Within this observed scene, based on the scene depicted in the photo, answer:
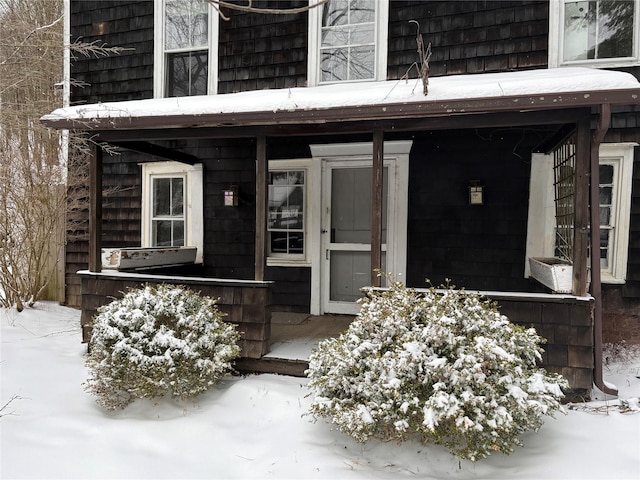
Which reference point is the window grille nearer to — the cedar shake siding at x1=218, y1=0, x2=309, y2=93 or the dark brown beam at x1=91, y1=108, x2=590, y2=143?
the dark brown beam at x1=91, y1=108, x2=590, y2=143

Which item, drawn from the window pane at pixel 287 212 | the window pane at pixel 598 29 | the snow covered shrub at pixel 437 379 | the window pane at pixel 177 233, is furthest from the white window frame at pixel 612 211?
the window pane at pixel 177 233

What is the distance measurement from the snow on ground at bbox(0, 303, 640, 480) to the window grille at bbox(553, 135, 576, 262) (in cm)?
124

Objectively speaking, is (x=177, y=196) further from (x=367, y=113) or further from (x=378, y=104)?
(x=378, y=104)

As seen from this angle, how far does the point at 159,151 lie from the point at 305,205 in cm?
190

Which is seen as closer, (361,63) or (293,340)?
(293,340)

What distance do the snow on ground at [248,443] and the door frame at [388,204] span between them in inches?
72.6

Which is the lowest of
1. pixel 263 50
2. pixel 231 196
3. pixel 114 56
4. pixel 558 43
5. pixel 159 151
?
pixel 231 196

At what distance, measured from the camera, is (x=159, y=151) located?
5125 mm

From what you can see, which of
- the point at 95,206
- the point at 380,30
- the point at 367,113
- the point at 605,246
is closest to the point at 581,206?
the point at 605,246

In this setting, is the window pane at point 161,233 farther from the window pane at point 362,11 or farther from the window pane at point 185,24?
the window pane at point 362,11

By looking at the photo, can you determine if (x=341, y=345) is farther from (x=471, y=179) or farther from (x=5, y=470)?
(x=471, y=179)

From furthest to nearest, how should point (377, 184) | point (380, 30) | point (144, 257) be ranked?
point (380, 30), point (144, 257), point (377, 184)

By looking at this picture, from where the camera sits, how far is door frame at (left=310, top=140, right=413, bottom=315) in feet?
16.5

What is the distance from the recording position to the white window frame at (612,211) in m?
4.41
